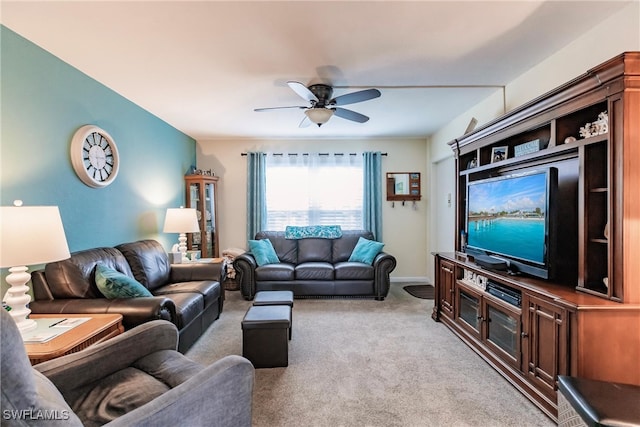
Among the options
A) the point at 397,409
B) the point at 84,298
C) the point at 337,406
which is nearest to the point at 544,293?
the point at 397,409

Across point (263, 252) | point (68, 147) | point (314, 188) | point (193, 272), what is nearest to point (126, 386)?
point (68, 147)

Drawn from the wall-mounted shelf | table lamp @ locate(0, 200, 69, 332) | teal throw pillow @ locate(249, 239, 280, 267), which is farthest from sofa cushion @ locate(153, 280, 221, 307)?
the wall-mounted shelf

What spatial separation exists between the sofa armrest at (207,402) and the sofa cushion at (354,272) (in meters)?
3.19

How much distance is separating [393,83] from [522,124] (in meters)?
1.20

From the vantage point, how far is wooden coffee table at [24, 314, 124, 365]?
164 cm

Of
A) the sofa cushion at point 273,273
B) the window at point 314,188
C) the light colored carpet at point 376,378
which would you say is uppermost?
the window at point 314,188

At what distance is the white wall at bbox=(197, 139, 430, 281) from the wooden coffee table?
3.47m

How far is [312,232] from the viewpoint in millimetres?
5262

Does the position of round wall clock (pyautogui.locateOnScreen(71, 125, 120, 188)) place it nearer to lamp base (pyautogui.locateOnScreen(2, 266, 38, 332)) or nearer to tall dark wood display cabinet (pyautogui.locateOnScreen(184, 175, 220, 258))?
lamp base (pyautogui.locateOnScreen(2, 266, 38, 332))

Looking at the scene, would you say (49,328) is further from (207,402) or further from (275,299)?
(275,299)

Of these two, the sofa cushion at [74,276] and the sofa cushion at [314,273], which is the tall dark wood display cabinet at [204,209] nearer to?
the sofa cushion at [314,273]

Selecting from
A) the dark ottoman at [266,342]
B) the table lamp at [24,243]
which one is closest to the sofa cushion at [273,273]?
the dark ottoman at [266,342]

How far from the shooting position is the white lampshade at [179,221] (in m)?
4.08

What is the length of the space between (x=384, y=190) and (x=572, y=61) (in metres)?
3.39
